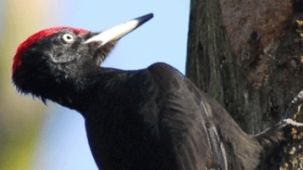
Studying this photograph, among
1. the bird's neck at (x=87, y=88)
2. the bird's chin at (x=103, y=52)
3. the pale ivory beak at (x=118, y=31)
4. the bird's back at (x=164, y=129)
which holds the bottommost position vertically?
the bird's back at (x=164, y=129)

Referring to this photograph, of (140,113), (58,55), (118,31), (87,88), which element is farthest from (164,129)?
(58,55)

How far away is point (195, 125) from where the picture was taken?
347cm

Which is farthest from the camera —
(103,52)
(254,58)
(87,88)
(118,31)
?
(103,52)

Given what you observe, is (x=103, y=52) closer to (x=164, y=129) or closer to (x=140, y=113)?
(x=140, y=113)

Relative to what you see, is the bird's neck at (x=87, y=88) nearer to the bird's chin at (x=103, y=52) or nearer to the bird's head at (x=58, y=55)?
the bird's head at (x=58, y=55)

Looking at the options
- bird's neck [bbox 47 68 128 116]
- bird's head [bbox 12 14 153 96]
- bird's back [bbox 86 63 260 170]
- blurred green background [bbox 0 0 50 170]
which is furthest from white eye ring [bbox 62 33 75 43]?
blurred green background [bbox 0 0 50 170]

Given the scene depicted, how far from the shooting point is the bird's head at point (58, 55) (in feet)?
13.2

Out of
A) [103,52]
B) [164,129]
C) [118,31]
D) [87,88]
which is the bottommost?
[164,129]

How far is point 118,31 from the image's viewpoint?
4.14 meters

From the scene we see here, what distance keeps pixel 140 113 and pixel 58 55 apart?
1.00 metres

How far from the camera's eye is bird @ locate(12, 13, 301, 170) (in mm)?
3340

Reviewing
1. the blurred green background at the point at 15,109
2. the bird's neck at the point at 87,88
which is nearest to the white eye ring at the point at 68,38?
the bird's neck at the point at 87,88

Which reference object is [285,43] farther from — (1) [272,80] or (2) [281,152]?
(2) [281,152]

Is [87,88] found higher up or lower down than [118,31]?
lower down
